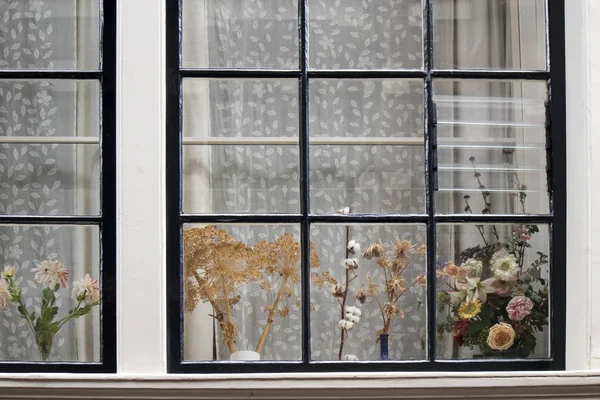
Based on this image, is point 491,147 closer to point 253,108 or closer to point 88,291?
point 253,108

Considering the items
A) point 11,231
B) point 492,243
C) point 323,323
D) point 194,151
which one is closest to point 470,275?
point 492,243

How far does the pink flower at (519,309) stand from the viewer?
9.17ft

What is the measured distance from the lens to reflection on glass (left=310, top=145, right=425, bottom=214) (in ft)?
9.34

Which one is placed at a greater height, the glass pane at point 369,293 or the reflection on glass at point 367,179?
the reflection on glass at point 367,179

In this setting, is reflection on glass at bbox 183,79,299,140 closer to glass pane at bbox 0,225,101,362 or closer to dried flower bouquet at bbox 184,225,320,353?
dried flower bouquet at bbox 184,225,320,353

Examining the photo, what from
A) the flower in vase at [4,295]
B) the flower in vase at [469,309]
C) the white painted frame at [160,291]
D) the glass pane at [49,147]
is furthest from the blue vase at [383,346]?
the flower in vase at [4,295]

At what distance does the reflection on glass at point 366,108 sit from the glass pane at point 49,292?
0.88 metres

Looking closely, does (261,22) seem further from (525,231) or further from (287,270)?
(525,231)

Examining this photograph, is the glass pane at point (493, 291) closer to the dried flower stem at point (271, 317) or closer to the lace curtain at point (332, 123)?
the lace curtain at point (332, 123)

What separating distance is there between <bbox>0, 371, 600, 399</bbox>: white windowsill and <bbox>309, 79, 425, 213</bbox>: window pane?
0.58 meters

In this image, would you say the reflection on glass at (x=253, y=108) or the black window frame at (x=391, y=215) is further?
the reflection on glass at (x=253, y=108)

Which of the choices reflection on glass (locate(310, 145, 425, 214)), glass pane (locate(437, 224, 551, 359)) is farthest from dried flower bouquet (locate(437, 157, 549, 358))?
reflection on glass (locate(310, 145, 425, 214))

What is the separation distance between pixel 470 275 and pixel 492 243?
14cm

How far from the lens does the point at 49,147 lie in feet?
9.31
